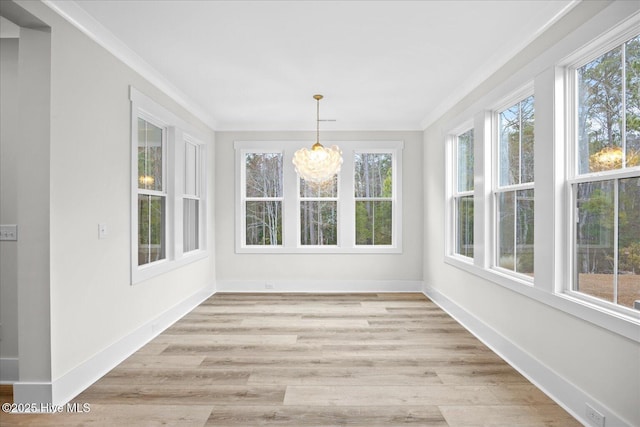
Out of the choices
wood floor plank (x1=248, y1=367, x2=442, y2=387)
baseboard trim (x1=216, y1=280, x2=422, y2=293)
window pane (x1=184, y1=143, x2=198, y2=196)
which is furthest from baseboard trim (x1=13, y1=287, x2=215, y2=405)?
baseboard trim (x1=216, y1=280, x2=422, y2=293)

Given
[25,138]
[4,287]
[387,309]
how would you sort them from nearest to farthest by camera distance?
[25,138]
[4,287]
[387,309]

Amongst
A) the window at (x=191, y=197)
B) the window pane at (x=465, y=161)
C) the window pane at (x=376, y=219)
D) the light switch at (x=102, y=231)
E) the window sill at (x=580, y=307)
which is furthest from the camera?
the window pane at (x=376, y=219)

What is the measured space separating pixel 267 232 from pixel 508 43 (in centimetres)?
427

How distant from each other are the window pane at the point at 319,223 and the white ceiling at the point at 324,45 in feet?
5.79

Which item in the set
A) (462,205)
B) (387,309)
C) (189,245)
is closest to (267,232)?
(189,245)

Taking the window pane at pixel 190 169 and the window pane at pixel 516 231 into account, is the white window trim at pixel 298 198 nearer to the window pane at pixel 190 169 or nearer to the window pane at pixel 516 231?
the window pane at pixel 190 169

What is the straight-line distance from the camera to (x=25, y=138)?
2.40 meters

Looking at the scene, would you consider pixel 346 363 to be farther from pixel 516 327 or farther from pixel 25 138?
pixel 25 138

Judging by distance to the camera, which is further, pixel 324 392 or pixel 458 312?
pixel 458 312

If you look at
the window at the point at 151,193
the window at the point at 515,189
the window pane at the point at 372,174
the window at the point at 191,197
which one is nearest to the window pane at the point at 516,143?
the window at the point at 515,189

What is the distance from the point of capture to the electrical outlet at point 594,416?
7.00 feet

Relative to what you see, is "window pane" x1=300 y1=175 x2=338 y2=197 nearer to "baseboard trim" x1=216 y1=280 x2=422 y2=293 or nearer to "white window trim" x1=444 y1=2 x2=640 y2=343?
"baseboard trim" x1=216 y1=280 x2=422 y2=293

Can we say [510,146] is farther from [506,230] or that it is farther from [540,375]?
A: [540,375]

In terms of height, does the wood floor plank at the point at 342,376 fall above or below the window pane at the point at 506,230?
below
